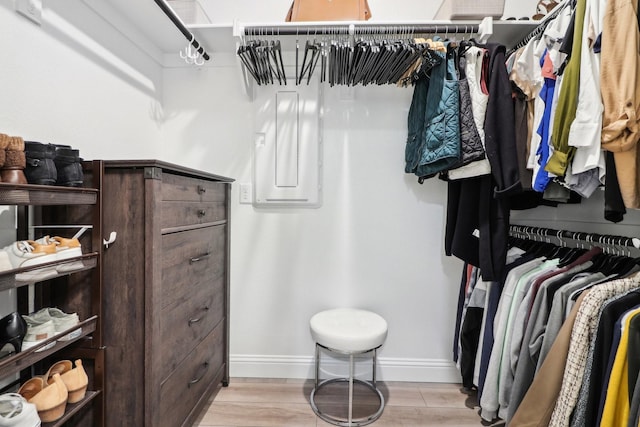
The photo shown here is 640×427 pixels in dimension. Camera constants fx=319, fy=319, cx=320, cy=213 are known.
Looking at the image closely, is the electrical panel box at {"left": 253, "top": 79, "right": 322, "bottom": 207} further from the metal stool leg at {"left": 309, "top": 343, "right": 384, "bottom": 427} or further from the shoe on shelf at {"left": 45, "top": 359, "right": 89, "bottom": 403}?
the shoe on shelf at {"left": 45, "top": 359, "right": 89, "bottom": 403}

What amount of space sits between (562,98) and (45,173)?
5.28 feet

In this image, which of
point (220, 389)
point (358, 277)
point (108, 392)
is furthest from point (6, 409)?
point (358, 277)

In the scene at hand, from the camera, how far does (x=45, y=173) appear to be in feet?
2.90

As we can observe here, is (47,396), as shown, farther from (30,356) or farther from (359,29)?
(359,29)

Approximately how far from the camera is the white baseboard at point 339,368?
6.36 ft

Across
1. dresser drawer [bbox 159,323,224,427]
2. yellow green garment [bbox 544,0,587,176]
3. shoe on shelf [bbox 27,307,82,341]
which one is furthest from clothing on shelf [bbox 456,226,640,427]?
shoe on shelf [bbox 27,307,82,341]

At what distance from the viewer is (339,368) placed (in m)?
1.95

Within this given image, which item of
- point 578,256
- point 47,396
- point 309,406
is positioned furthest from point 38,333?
point 578,256

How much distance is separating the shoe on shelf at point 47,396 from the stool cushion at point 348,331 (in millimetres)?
979

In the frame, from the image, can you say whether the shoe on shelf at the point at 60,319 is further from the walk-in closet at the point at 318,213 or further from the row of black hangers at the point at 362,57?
the row of black hangers at the point at 362,57

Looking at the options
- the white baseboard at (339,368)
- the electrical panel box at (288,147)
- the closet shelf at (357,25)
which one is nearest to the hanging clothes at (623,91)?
the closet shelf at (357,25)

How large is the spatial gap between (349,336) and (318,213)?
75cm

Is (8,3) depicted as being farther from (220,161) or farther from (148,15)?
(220,161)

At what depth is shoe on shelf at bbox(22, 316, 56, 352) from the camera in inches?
34.2
